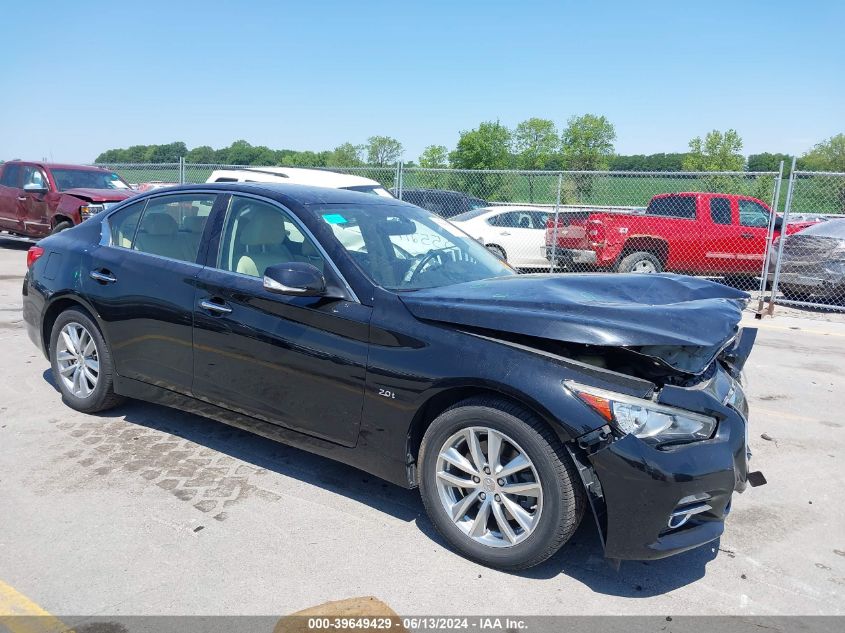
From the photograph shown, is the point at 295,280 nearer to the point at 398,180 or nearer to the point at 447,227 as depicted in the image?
the point at 447,227

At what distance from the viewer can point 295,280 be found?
345cm

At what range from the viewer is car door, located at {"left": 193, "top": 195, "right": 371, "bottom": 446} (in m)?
3.51

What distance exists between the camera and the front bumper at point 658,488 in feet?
9.12

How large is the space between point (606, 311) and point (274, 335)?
1.72 m

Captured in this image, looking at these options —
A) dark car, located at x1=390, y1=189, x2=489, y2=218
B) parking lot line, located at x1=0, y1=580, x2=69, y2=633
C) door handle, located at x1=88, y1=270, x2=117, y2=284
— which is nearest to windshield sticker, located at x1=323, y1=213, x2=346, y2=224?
door handle, located at x1=88, y1=270, x2=117, y2=284

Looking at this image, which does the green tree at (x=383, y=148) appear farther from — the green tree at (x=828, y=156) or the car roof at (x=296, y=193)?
the car roof at (x=296, y=193)

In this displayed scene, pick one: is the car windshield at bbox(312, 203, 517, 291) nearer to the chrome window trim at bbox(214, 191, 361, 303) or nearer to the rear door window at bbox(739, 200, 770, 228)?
the chrome window trim at bbox(214, 191, 361, 303)

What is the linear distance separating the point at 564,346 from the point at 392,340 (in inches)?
32.4

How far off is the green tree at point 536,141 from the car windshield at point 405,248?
256 ft

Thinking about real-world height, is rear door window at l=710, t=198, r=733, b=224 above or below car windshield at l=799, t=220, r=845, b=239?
above

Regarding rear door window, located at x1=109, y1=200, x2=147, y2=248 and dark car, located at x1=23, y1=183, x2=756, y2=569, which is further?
rear door window, located at x1=109, y1=200, x2=147, y2=248

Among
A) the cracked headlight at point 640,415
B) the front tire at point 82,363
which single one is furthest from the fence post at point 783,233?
the front tire at point 82,363

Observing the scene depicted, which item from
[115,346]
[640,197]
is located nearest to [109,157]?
[640,197]

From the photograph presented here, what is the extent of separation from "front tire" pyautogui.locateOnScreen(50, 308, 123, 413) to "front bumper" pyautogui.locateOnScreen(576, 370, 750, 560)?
10.9ft
